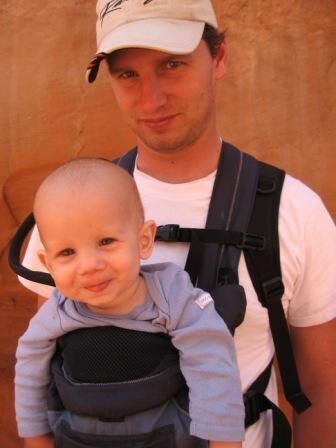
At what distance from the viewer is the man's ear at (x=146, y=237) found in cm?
141

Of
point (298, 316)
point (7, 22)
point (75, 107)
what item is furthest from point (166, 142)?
point (7, 22)

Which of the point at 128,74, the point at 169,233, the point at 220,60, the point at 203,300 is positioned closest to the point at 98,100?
the point at 220,60

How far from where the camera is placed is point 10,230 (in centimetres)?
397

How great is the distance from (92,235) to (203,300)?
0.26 metres

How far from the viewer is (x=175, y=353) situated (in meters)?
1.38

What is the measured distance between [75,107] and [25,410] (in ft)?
8.10

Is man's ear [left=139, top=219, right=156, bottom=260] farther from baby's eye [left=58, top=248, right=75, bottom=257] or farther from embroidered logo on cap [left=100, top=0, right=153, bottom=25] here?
embroidered logo on cap [left=100, top=0, right=153, bottom=25]

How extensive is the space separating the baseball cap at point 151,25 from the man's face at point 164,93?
0.14 ft

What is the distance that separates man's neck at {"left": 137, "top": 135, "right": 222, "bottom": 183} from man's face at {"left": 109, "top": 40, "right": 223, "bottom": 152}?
0.10 feet

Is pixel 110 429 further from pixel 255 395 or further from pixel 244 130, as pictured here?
pixel 244 130

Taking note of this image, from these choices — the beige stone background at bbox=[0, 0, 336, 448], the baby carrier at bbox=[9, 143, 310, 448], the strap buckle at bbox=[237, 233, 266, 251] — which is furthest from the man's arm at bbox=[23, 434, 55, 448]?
the beige stone background at bbox=[0, 0, 336, 448]

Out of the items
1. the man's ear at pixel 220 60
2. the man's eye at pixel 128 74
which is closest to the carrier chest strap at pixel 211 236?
the man's eye at pixel 128 74

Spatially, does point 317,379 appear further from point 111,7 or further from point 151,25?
point 111,7

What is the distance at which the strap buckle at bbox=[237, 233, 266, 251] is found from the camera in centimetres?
152
